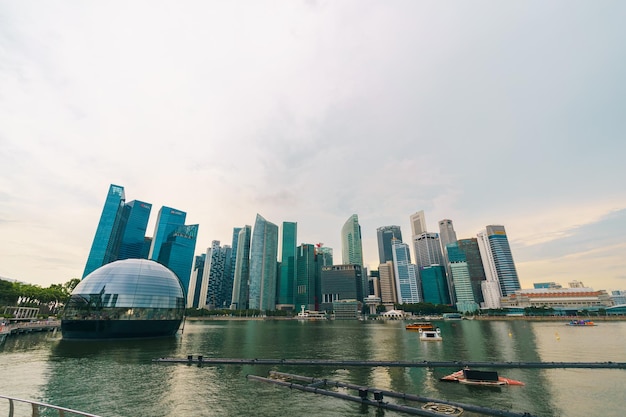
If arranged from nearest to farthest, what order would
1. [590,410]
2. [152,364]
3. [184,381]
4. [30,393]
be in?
[590,410] < [30,393] < [184,381] < [152,364]

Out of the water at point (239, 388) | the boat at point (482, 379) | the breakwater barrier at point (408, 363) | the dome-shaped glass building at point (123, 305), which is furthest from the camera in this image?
the dome-shaped glass building at point (123, 305)

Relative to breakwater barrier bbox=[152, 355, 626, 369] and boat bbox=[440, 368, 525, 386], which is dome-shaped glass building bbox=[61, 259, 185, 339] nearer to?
breakwater barrier bbox=[152, 355, 626, 369]

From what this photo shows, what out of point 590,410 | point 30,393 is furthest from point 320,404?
point 30,393

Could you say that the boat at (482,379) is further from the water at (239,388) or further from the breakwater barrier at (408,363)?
the breakwater barrier at (408,363)

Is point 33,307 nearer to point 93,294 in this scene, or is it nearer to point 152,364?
point 93,294

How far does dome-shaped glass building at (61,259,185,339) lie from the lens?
7700cm

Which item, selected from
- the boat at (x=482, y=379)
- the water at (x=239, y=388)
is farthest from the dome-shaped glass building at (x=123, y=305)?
the boat at (x=482, y=379)

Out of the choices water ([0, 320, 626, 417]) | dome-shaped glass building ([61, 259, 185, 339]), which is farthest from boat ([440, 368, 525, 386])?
dome-shaped glass building ([61, 259, 185, 339])

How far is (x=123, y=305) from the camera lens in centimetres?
7912

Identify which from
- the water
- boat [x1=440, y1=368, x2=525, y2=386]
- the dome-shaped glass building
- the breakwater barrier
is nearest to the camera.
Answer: the water

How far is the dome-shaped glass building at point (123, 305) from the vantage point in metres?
77.0

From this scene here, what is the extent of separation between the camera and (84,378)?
127 ft

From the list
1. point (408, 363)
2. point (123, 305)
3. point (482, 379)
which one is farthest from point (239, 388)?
point (123, 305)

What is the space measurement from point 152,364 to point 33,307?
14391cm
